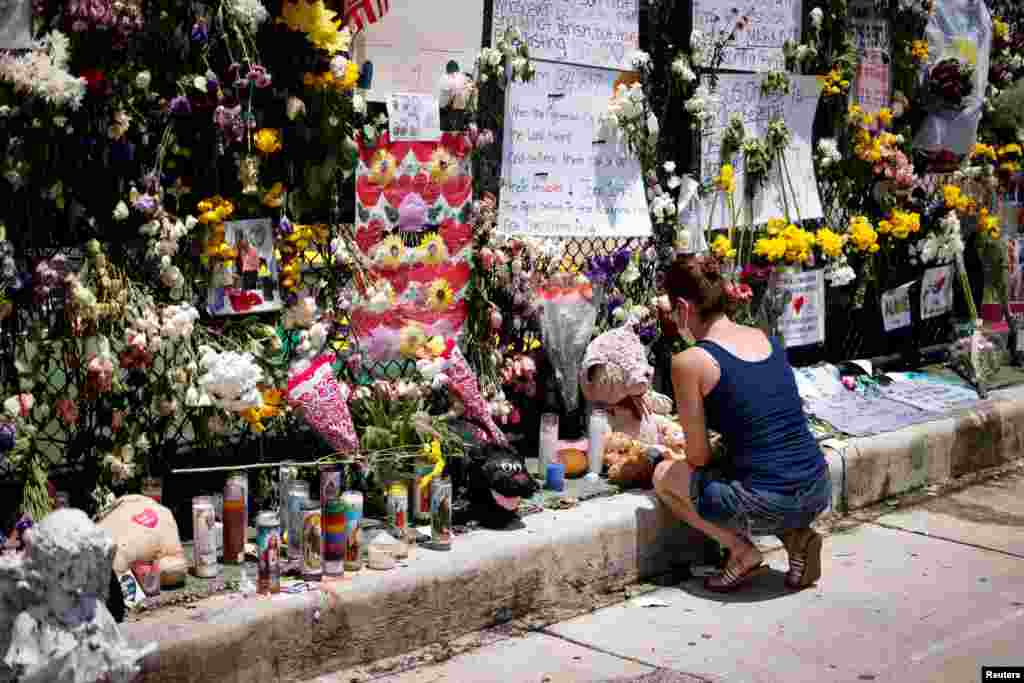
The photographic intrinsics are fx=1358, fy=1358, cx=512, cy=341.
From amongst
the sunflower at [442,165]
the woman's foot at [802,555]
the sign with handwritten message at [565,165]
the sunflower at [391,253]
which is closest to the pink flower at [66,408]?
the sunflower at [391,253]

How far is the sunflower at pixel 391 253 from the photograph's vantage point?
578 centimetres

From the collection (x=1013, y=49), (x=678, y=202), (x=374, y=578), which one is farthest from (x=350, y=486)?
(x=1013, y=49)

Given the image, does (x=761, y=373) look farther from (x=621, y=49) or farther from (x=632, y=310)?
(x=621, y=49)

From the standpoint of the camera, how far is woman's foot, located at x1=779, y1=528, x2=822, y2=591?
18.6 ft

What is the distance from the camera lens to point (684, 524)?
593 cm

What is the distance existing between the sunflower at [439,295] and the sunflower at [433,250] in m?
0.09

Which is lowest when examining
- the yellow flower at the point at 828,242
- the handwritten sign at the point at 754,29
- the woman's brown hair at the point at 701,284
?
the woman's brown hair at the point at 701,284

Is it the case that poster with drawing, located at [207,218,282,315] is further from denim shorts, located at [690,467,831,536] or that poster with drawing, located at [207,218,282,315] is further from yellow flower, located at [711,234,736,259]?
yellow flower, located at [711,234,736,259]

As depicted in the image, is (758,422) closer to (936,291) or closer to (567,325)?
(567,325)

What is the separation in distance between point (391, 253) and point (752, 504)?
6.04ft

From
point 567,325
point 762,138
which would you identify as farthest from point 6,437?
point 762,138

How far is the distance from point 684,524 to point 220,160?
250 centimetres

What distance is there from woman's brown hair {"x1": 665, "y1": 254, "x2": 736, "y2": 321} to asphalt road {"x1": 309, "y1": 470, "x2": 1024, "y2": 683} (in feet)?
3.92

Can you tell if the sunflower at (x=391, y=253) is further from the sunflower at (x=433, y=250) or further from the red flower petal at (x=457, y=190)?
the red flower petal at (x=457, y=190)
